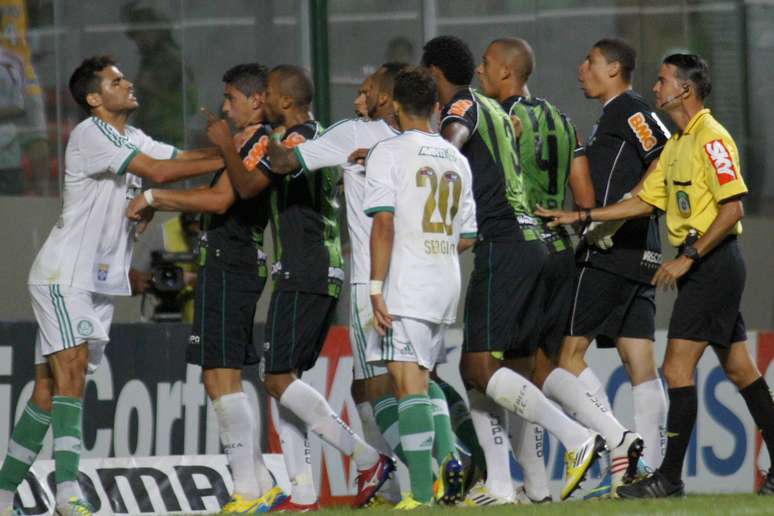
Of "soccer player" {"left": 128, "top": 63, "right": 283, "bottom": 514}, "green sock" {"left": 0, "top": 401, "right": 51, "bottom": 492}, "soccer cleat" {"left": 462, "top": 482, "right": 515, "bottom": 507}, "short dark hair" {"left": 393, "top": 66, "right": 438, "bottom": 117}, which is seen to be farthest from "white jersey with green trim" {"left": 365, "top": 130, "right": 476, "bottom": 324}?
"green sock" {"left": 0, "top": 401, "right": 51, "bottom": 492}

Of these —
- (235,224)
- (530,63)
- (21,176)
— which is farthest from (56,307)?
(21,176)

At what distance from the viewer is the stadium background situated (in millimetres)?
11180

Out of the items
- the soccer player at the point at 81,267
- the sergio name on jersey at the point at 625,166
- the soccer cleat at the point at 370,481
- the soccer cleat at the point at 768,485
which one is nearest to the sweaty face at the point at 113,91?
the soccer player at the point at 81,267

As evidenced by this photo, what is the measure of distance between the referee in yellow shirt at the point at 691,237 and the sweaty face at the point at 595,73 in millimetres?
514

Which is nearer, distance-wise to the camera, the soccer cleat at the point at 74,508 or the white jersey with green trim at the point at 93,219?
the soccer cleat at the point at 74,508

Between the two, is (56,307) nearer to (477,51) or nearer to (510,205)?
(510,205)

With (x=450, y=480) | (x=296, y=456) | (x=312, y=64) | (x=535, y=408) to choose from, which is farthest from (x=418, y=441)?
(x=312, y=64)

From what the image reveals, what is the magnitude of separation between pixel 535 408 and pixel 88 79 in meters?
2.51

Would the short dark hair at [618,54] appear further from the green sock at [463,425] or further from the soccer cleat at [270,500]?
the soccer cleat at [270,500]

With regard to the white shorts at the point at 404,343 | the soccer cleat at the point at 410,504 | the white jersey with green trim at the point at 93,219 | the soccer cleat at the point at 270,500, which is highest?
the white jersey with green trim at the point at 93,219

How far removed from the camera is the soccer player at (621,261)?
8.99 meters

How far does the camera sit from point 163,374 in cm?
1051

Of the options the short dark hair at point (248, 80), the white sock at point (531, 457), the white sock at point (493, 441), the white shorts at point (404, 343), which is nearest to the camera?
the white shorts at point (404, 343)

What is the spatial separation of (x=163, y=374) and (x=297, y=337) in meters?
2.13
